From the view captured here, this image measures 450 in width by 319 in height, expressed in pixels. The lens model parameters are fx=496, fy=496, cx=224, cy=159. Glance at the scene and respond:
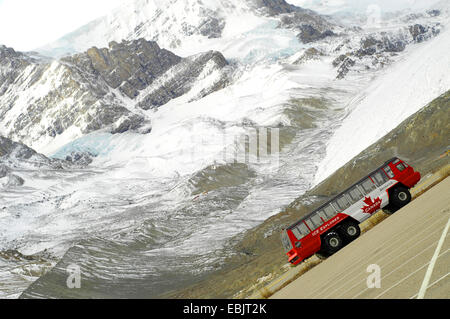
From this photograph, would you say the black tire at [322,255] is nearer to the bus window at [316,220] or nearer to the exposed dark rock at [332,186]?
the bus window at [316,220]

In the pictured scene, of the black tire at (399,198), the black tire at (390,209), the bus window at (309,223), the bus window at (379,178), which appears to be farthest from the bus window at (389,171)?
the bus window at (309,223)

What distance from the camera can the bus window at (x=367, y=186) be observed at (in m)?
31.7

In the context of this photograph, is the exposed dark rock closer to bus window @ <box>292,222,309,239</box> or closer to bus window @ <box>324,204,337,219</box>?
bus window @ <box>292,222,309,239</box>

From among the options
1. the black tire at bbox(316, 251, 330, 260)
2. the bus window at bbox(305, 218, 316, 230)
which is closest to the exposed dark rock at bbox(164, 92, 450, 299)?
the black tire at bbox(316, 251, 330, 260)

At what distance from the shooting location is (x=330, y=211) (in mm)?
31328

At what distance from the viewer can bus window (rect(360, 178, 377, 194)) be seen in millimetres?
31688

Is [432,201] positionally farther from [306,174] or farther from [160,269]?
[306,174]

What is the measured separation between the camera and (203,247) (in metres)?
126

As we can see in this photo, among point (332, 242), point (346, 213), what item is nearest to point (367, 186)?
point (346, 213)

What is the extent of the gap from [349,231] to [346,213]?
1.12 m

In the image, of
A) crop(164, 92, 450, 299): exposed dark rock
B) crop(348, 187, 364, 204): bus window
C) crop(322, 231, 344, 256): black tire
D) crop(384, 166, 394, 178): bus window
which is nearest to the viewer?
crop(322, 231, 344, 256): black tire

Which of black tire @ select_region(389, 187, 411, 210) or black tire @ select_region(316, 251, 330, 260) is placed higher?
black tire @ select_region(389, 187, 411, 210)

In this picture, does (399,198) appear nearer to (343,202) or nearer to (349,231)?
(343,202)
